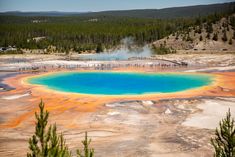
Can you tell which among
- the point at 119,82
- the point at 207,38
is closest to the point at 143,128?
the point at 119,82

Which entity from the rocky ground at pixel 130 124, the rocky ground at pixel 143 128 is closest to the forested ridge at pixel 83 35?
the rocky ground at pixel 130 124

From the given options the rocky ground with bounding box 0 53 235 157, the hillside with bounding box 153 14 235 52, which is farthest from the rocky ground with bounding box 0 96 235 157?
the hillside with bounding box 153 14 235 52

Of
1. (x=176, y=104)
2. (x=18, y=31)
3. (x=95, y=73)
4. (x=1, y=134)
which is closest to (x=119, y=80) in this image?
(x=95, y=73)

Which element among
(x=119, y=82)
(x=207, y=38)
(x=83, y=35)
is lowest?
(x=119, y=82)

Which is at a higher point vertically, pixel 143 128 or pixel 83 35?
pixel 83 35

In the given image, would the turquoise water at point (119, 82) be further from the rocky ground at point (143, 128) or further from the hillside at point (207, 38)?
the hillside at point (207, 38)

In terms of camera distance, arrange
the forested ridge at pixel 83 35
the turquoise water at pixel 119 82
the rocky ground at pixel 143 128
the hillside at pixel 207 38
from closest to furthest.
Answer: the rocky ground at pixel 143 128, the turquoise water at pixel 119 82, the hillside at pixel 207 38, the forested ridge at pixel 83 35

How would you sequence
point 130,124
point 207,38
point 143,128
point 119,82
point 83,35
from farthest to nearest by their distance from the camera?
1. point 83,35
2. point 207,38
3. point 119,82
4. point 130,124
5. point 143,128

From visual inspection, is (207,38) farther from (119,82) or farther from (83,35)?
(83,35)

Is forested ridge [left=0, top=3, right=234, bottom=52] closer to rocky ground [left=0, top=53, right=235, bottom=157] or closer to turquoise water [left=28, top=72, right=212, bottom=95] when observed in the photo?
turquoise water [left=28, top=72, right=212, bottom=95]
